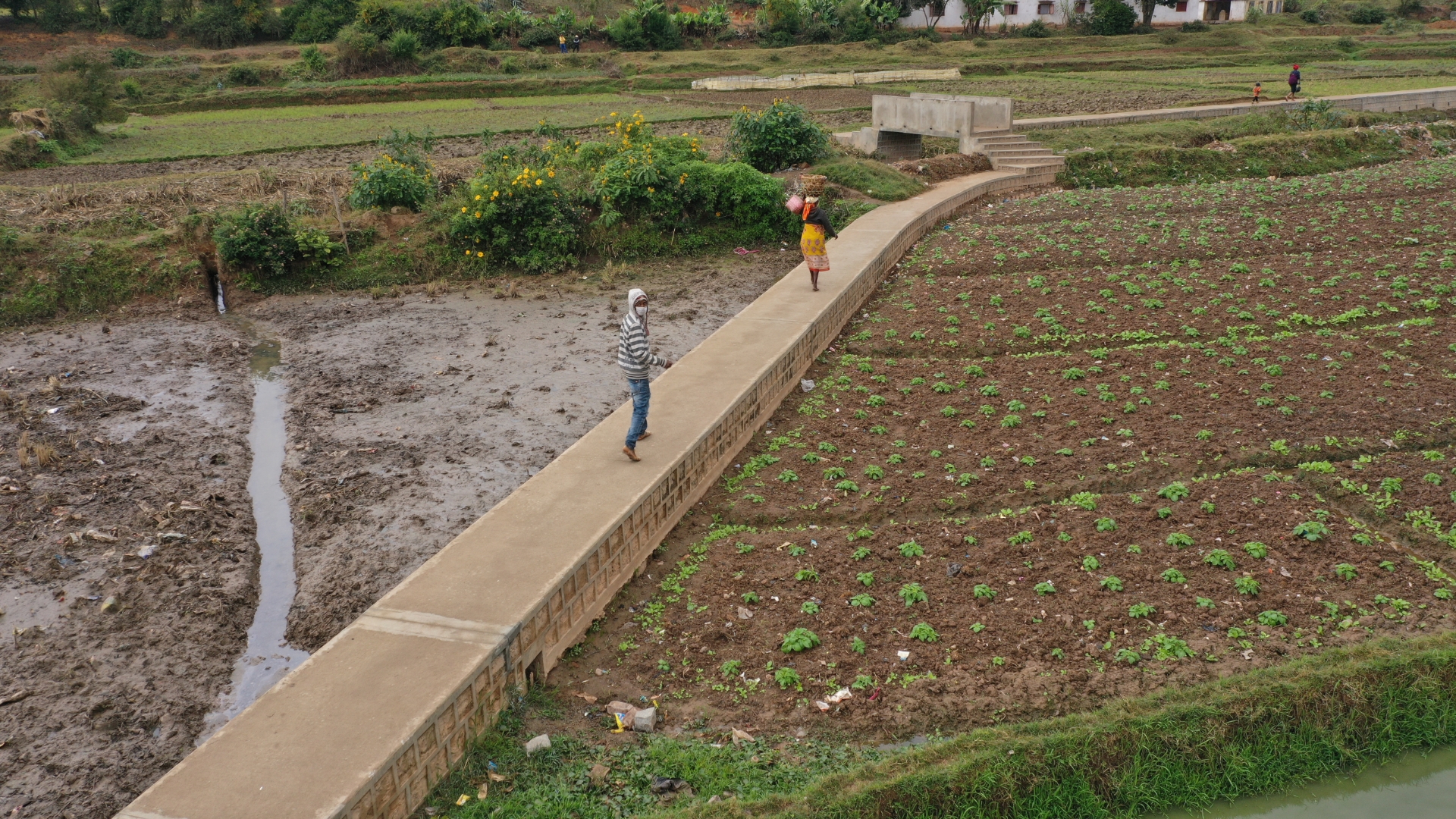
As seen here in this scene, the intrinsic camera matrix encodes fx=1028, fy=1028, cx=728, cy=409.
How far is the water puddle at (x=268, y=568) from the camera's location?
22.3 ft

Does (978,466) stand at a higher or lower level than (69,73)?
lower

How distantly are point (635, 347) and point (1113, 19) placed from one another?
174ft

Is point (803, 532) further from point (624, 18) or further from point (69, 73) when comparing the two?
point (624, 18)

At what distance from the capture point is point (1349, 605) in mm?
Answer: 6602

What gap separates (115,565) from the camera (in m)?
8.14

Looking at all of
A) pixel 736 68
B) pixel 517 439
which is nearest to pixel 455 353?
pixel 517 439

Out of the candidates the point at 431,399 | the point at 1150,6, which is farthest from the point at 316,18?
the point at 431,399

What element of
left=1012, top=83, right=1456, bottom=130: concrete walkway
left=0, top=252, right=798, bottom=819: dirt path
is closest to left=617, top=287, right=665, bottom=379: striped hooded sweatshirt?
left=0, top=252, right=798, bottom=819: dirt path

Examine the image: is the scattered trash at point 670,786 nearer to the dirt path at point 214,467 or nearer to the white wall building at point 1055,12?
the dirt path at point 214,467

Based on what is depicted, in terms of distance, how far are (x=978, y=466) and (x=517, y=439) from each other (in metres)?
4.55

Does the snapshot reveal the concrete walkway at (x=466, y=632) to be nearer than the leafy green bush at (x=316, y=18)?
Yes

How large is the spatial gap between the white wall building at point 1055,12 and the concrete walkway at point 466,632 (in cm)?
5307

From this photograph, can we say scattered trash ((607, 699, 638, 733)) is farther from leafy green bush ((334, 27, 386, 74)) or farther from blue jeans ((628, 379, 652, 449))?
leafy green bush ((334, 27, 386, 74))

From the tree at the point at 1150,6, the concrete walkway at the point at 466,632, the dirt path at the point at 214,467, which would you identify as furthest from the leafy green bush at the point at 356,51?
the concrete walkway at the point at 466,632
